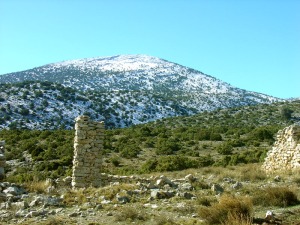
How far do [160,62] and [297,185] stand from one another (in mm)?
134850

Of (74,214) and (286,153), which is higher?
(286,153)

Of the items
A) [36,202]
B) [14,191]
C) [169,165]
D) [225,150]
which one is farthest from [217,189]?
[225,150]

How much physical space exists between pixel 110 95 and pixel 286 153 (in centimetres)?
6003

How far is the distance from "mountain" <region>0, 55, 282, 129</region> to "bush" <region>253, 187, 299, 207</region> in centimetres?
4452

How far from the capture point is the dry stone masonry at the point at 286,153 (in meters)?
16.2

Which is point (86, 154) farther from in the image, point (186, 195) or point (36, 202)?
point (186, 195)

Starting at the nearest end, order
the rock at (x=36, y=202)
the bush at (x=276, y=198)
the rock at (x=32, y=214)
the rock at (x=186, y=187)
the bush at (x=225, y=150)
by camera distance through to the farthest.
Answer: the rock at (x=32, y=214), the bush at (x=276, y=198), the rock at (x=36, y=202), the rock at (x=186, y=187), the bush at (x=225, y=150)

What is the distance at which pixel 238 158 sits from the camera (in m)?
24.6

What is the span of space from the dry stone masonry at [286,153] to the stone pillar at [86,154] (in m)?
7.64

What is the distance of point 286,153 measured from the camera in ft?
56.0

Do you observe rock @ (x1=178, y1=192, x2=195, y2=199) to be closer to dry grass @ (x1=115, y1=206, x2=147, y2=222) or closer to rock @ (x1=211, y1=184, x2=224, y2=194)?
rock @ (x1=211, y1=184, x2=224, y2=194)

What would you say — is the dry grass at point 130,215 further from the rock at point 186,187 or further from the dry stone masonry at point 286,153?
the dry stone masonry at point 286,153

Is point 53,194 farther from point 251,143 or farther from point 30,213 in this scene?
point 251,143

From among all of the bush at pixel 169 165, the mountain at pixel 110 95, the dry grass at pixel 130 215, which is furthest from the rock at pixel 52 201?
the mountain at pixel 110 95
